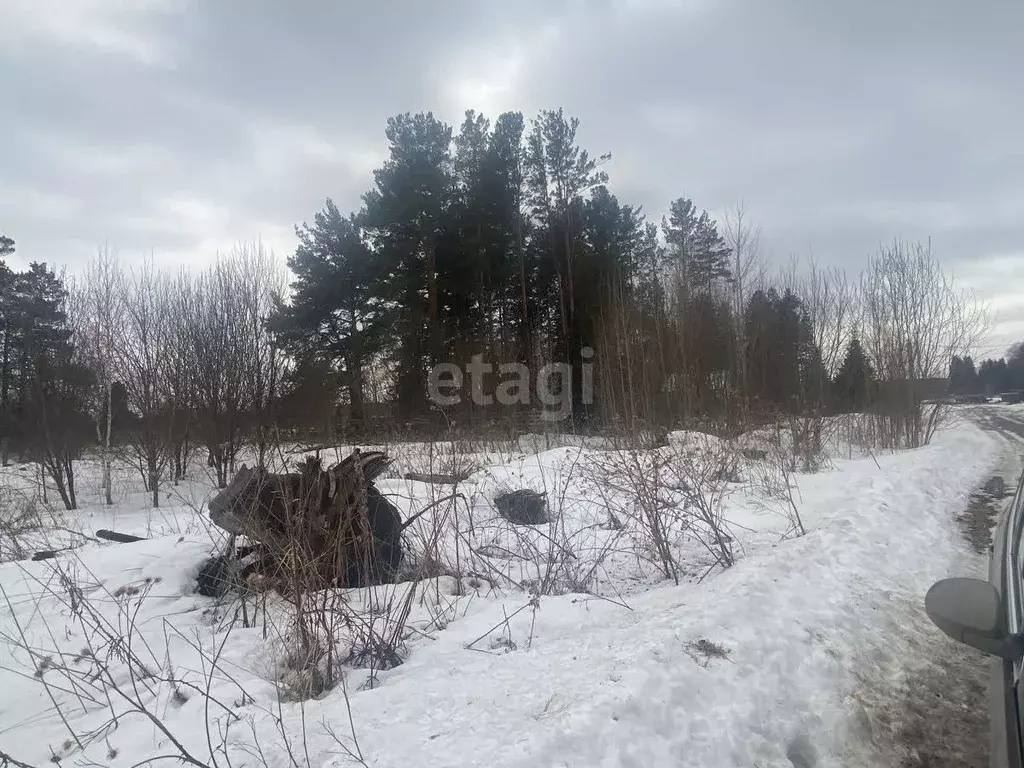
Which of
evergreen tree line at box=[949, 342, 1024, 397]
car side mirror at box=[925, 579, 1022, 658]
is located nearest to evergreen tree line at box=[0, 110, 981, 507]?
car side mirror at box=[925, 579, 1022, 658]

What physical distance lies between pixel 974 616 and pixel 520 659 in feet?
6.48

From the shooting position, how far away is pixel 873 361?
48.0ft

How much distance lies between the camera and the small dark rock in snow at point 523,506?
623cm

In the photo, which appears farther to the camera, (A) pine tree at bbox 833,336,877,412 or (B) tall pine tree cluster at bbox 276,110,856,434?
(B) tall pine tree cluster at bbox 276,110,856,434

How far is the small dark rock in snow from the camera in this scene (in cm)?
623

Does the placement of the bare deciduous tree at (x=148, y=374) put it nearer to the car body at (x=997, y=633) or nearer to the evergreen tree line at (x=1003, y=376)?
the car body at (x=997, y=633)

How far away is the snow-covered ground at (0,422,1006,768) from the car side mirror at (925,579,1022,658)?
111cm

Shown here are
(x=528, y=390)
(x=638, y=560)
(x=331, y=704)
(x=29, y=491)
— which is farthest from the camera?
(x=528, y=390)

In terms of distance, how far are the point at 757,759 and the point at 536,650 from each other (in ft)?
3.74

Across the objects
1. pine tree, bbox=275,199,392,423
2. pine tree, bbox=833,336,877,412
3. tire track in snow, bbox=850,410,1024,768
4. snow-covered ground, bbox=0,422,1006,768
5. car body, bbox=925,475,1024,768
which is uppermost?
pine tree, bbox=275,199,392,423

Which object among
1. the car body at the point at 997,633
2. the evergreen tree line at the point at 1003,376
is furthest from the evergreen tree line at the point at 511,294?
the evergreen tree line at the point at 1003,376

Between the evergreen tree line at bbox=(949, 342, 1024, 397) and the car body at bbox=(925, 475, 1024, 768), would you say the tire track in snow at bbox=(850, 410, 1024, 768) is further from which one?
the evergreen tree line at bbox=(949, 342, 1024, 397)

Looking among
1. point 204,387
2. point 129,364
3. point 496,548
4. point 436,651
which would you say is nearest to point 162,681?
point 436,651

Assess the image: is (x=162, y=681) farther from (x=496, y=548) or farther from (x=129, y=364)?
(x=129, y=364)
